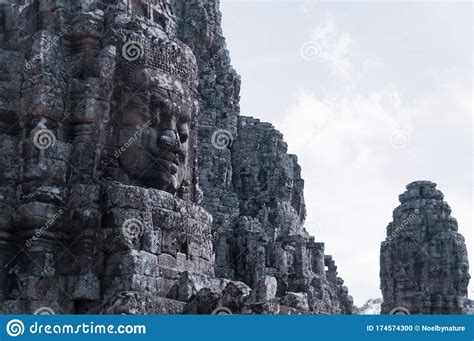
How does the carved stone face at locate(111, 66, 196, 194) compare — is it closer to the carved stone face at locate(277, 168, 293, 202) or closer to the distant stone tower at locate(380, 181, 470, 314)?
the distant stone tower at locate(380, 181, 470, 314)

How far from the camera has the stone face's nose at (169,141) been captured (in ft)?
46.1

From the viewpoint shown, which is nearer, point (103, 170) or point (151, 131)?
point (103, 170)

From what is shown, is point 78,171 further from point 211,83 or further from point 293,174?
Result: point 293,174

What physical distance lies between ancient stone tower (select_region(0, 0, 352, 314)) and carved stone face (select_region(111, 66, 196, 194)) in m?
0.02

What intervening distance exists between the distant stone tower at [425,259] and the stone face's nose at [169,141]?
30351 millimetres

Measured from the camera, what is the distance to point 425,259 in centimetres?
4319

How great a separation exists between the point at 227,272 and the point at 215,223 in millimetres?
7428

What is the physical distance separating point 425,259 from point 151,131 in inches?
1256

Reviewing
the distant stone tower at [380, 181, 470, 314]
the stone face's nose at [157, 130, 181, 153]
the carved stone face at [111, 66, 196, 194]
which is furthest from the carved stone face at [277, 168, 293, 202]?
the stone face's nose at [157, 130, 181, 153]

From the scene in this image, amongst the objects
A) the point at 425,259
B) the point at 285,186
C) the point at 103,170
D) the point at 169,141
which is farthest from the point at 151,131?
the point at 285,186

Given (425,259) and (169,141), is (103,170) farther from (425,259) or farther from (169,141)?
(425,259)

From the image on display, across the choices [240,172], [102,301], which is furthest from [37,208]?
[240,172]

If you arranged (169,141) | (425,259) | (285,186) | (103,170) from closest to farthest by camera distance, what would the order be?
(103,170)
(169,141)
(425,259)
(285,186)

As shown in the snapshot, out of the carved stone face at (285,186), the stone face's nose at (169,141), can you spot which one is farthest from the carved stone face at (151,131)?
the carved stone face at (285,186)
